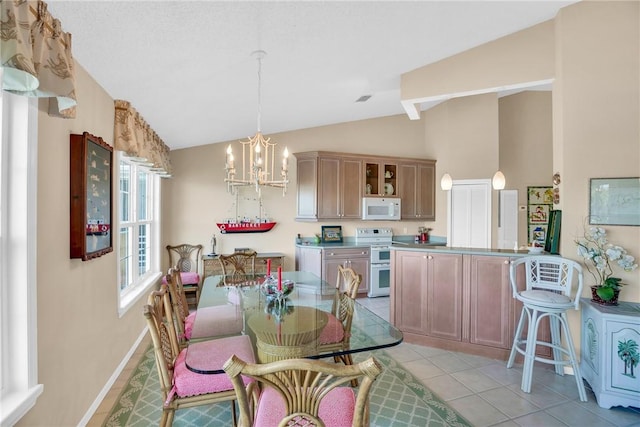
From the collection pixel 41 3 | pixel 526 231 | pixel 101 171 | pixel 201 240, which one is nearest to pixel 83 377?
pixel 101 171

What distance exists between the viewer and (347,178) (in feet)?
18.3

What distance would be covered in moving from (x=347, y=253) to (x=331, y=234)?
20.6 inches

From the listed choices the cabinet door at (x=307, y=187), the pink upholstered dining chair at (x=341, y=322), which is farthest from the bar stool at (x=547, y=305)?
the cabinet door at (x=307, y=187)

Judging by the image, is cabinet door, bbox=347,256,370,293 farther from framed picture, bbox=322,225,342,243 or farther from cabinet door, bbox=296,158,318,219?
cabinet door, bbox=296,158,318,219

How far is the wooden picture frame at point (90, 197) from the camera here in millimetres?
2062

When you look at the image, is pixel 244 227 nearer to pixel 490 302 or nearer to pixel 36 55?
pixel 490 302

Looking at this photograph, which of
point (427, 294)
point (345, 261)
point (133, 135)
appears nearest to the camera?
point (133, 135)

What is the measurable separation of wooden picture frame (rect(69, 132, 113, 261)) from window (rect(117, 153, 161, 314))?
439mm

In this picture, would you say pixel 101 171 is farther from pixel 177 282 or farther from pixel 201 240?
pixel 201 240

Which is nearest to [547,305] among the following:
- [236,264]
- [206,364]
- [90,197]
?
[206,364]

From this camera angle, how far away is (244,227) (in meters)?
5.21

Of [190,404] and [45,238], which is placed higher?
[45,238]

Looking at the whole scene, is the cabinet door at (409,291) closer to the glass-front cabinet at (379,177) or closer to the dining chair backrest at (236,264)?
the dining chair backrest at (236,264)

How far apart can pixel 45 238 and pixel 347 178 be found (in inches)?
172
